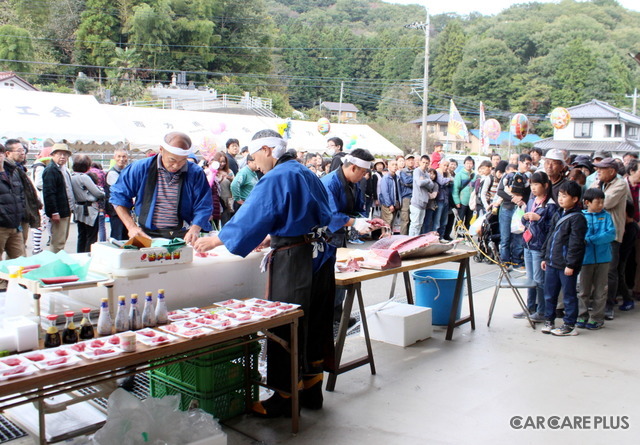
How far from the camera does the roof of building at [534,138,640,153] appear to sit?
4540cm

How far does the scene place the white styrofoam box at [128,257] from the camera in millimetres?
2996

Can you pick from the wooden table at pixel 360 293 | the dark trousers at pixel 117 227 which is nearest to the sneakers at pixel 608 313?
the wooden table at pixel 360 293

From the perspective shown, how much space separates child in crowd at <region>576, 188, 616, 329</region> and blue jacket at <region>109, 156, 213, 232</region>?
147 inches

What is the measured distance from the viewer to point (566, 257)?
17.1 ft

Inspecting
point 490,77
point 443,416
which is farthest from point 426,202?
point 490,77

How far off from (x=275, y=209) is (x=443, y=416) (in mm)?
1775

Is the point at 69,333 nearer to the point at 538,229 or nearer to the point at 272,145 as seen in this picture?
the point at 272,145

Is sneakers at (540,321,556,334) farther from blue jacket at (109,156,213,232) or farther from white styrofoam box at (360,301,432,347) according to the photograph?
blue jacket at (109,156,213,232)

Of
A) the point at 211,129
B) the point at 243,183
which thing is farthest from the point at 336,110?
the point at 243,183

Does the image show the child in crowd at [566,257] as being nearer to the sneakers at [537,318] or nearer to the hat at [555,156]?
the sneakers at [537,318]

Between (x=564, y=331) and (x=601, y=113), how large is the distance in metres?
47.7

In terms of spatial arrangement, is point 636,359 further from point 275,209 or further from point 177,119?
point 177,119

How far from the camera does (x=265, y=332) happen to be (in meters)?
3.14

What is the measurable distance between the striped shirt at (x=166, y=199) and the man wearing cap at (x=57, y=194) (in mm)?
3868
